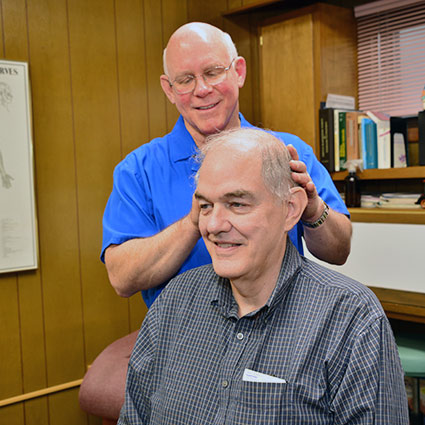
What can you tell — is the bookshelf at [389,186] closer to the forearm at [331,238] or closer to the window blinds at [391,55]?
the window blinds at [391,55]

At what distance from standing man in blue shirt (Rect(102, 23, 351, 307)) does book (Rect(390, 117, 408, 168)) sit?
1.53 meters

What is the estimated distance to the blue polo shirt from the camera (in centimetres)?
155

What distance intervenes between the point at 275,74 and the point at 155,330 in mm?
2410

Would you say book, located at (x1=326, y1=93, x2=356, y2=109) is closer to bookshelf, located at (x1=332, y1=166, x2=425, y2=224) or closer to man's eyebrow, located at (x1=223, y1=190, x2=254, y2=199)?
bookshelf, located at (x1=332, y1=166, x2=425, y2=224)

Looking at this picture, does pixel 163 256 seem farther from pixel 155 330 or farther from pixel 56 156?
pixel 56 156

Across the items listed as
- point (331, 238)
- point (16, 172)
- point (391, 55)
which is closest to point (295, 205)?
point (331, 238)

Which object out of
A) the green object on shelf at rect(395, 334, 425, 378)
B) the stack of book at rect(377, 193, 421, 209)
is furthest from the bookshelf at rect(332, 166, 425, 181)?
the green object on shelf at rect(395, 334, 425, 378)

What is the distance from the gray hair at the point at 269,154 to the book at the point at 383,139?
6.42ft

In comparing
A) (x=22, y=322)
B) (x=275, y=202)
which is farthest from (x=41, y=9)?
(x=275, y=202)

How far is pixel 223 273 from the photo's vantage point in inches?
47.3

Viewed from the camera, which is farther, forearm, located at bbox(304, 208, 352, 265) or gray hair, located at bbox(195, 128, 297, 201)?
forearm, located at bbox(304, 208, 352, 265)

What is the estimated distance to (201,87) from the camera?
57.4 inches

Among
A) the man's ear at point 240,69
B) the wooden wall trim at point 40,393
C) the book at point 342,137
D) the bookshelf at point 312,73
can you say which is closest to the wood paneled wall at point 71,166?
the wooden wall trim at point 40,393

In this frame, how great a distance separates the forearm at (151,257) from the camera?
1.39 metres
